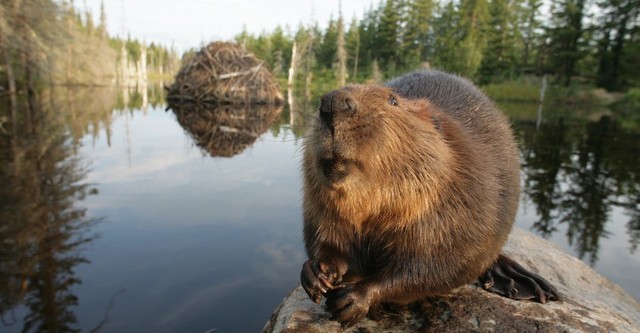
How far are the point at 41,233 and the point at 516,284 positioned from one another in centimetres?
427

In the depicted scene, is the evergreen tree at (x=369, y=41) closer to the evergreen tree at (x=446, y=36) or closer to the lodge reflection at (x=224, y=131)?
the evergreen tree at (x=446, y=36)

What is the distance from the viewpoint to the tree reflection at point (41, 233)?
3043 mm

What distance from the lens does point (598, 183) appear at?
775 centimetres

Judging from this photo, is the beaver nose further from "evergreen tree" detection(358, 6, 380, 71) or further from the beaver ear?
"evergreen tree" detection(358, 6, 380, 71)

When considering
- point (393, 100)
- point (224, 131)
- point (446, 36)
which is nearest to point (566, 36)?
point (446, 36)

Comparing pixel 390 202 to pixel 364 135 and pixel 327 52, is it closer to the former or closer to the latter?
pixel 364 135

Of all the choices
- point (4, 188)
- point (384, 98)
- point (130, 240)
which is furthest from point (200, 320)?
point (4, 188)

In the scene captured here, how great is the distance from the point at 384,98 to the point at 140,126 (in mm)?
13149

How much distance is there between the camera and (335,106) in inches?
61.2

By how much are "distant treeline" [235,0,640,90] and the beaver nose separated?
29.4 metres

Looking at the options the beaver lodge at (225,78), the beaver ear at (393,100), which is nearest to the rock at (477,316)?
the beaver ear at (393,100)

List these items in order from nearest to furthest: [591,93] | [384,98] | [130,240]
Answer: [384,98] → [130,240] → [591,93]

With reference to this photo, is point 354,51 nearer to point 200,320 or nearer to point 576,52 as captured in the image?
point 576,52

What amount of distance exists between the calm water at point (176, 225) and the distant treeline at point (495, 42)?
23.4 m
